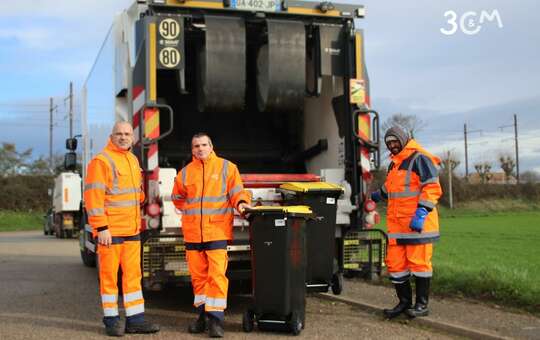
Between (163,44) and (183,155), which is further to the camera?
(183,155)

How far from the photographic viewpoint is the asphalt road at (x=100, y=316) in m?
5.38

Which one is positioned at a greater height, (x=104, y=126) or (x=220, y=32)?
(x=220, y=32)

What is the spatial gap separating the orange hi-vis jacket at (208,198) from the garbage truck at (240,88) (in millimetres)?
594

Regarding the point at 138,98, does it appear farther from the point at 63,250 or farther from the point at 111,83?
the point at 63,250

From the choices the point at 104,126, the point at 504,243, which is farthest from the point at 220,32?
the point at 504,243

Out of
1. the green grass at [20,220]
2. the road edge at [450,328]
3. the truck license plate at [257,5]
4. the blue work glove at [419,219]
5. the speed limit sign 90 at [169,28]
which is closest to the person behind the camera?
the road edge at [450,328]

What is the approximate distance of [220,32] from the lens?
650cm

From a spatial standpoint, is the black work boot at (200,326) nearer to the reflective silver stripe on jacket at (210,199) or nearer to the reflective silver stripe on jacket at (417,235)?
the reflective silver stripe on jacket at (210,199)

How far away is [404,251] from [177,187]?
2.14 meters

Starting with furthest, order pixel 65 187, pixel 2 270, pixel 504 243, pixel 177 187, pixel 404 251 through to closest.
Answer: pixel 65 187 < pixel 504 243 < pixel 2 270 < pixel 404 251 < pixel 177 187

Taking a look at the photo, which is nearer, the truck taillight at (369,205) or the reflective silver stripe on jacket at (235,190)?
the reflective silver stripe on jacket at (235,190)

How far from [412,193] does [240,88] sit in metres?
2.10

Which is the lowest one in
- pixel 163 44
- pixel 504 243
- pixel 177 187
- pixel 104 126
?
pixel 504 243

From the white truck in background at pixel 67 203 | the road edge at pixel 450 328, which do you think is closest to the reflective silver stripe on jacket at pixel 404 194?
the road edge at pixel 450 328
